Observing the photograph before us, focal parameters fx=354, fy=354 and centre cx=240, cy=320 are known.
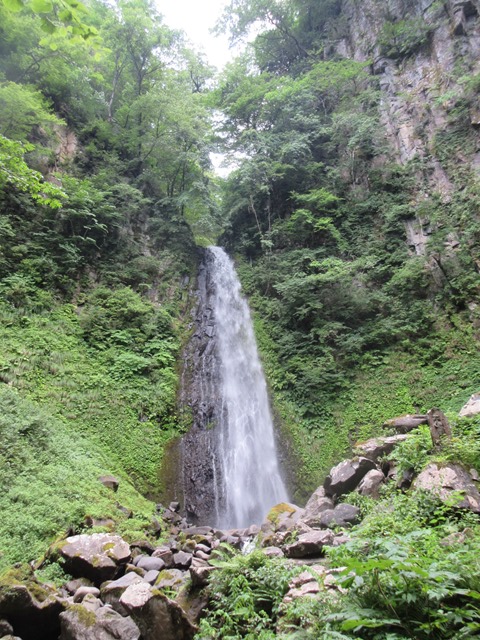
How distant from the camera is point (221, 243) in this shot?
18547 mm

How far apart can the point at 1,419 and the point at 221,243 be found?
1407cm

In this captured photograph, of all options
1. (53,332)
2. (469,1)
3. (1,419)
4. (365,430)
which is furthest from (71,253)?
(469,1)

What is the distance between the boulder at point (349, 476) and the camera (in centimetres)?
608

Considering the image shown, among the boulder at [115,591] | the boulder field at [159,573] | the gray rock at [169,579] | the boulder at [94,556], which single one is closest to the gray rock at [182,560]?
the boulder field at [159,573]

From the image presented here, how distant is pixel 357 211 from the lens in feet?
46.9

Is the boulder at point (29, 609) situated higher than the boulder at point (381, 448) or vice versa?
the boulder at point (29, 609)

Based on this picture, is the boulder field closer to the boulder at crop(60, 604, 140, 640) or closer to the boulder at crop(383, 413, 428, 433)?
the boulder at crop(60, 604, 140, 640)

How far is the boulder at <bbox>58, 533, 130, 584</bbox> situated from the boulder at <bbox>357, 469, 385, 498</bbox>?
11.5 feet

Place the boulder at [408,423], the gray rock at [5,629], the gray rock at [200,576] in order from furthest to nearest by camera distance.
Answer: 1. the boulder at [408,423]
2. the gray rock at [200,576]
3. the gray rock at [5,629]

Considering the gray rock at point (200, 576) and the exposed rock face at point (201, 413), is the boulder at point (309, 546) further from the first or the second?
the exposed rock face at point (201, 413)

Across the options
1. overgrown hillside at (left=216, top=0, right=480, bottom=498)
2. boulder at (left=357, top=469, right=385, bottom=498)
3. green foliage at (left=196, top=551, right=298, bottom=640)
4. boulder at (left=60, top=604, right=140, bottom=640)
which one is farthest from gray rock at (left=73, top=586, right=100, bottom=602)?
overgrown hillside at (left=216, top=0, right=480, bottom=498)

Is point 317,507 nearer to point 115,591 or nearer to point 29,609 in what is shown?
point 115,591

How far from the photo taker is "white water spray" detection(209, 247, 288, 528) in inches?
334

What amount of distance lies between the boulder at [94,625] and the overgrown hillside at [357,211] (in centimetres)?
620
